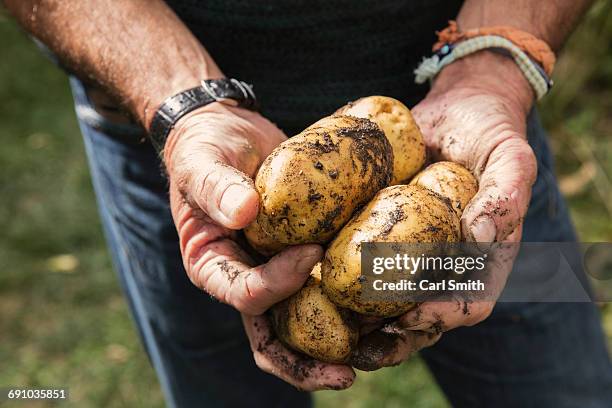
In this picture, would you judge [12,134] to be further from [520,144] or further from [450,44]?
[520,144]

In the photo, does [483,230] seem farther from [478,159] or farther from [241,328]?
[241,328]

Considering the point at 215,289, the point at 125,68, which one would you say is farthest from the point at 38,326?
the point at 215,289

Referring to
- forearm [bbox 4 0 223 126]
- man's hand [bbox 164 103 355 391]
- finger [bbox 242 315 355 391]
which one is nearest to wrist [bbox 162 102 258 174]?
man's hand [bbox 164 103 355 391]

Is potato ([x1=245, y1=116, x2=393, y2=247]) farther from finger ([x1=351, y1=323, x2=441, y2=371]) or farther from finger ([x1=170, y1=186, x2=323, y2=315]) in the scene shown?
finger ([x1=351, y1=323, x2=441, y2=371])

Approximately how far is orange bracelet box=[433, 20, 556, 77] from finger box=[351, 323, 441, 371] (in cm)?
88

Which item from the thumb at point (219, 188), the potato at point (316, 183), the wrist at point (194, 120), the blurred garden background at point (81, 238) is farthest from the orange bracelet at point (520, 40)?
the blurred garden background at point (81, 238)

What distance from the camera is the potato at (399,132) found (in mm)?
1945

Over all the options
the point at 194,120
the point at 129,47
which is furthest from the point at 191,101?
the point at 129,47

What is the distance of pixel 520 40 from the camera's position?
2.12 meters

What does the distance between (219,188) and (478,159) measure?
707 millimetres

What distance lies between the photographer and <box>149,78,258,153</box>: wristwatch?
6.35 ft

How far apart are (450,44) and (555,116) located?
9.29 feet

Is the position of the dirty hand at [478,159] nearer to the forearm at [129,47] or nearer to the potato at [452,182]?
the potato at [452,182]

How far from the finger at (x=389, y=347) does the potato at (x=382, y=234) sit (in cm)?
6
